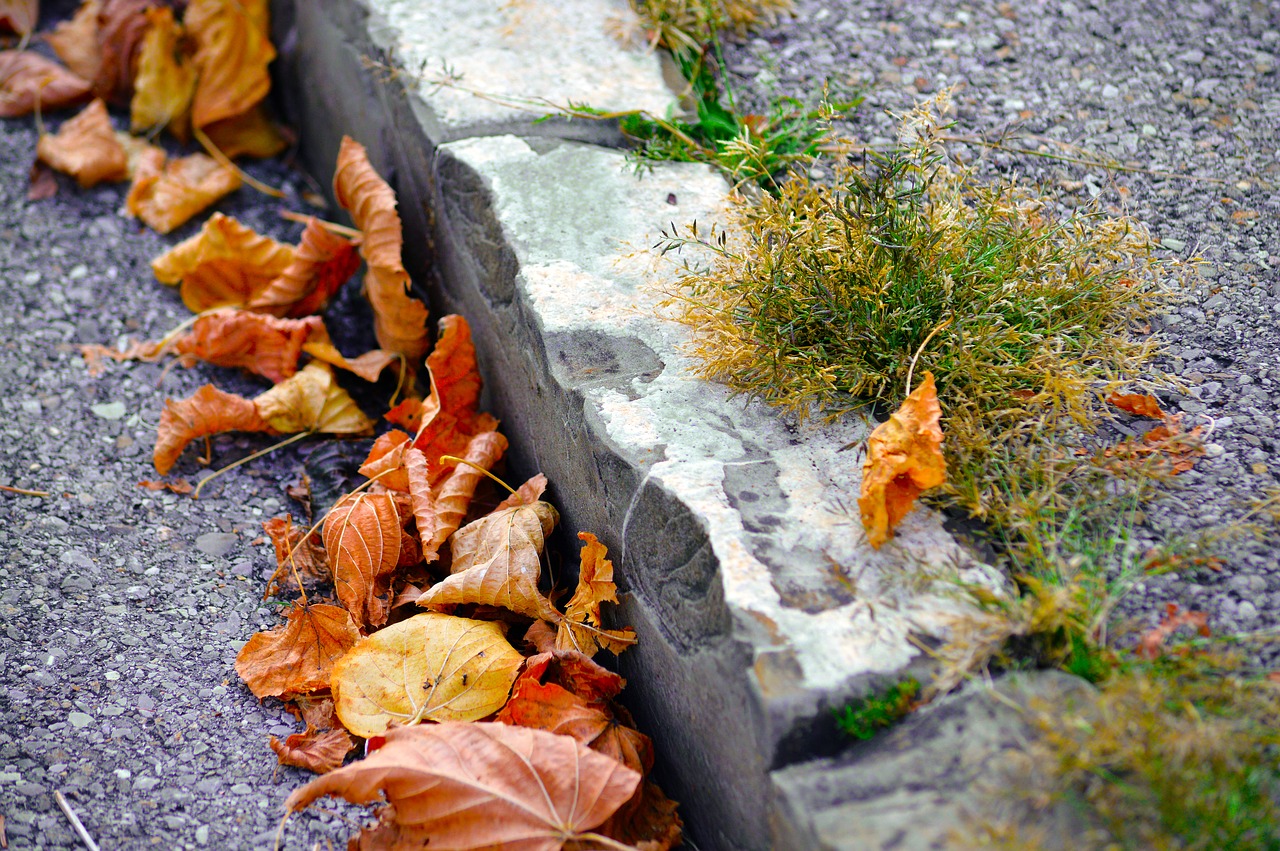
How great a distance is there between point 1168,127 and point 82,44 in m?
3.47

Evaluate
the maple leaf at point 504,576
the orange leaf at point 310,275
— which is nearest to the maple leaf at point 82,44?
the orange leaf at point 310,275

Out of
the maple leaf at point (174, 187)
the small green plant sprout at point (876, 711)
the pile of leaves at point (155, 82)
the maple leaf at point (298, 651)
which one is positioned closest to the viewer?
the small green plant sprout at point (876, 711)

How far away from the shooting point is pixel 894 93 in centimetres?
245

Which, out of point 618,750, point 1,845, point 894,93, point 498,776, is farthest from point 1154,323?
point 1,845

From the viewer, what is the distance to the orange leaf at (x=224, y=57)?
3.29 metres

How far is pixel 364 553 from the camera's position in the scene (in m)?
1.96

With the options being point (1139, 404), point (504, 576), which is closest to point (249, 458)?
point (504, 576)

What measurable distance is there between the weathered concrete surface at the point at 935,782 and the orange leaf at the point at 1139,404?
618 mm

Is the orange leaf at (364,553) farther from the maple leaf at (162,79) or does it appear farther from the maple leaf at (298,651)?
the maple leaf at (162,79)

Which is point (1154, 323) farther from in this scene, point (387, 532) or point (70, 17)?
point (70, 17)

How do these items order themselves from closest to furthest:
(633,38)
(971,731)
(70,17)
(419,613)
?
(971,731) → (419,613) → (633,38) → (70,17)

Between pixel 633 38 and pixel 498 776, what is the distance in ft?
6.75

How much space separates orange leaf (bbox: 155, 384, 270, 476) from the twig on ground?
→ 906 mm

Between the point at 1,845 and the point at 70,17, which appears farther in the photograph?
the point at 70,17
